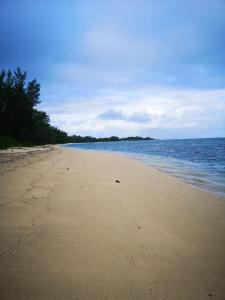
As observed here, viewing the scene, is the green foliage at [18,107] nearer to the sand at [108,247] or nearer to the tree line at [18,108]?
the tree line at [18,108]

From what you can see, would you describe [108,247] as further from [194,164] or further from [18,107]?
[18,107]

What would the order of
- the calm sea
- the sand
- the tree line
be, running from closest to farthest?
the sand, the calm sea, the tree line

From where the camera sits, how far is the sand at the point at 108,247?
92.9 inches

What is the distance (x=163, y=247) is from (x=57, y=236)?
5.51ft

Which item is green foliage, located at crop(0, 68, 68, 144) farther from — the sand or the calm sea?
the sand

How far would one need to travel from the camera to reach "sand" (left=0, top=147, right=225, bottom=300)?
236 cm

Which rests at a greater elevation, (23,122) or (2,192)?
(23,122)

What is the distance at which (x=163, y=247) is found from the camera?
10.9ft

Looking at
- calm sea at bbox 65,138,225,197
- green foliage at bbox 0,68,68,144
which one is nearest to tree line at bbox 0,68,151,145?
green foliage at bbox 0,68,68,144

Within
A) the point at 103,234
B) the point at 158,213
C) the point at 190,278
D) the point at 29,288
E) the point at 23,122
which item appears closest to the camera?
the point at 29,288

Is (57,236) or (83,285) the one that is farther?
(57,236)

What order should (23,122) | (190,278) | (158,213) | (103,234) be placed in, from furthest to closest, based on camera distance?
(23,122) < (158,213) < (103,234) < (190,278)

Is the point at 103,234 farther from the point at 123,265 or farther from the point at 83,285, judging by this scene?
the point at 83,285

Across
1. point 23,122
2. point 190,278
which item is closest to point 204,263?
point 190,278
